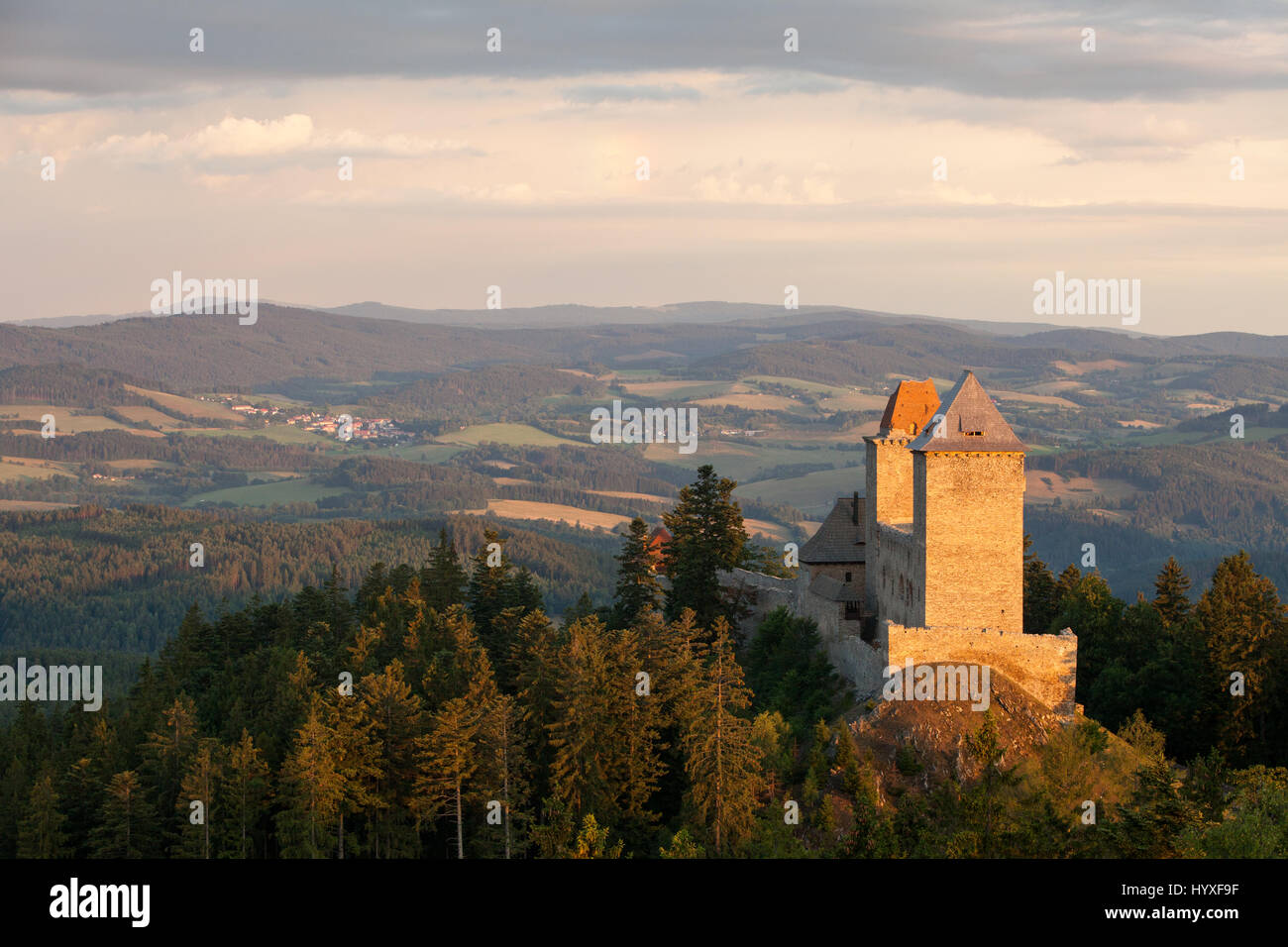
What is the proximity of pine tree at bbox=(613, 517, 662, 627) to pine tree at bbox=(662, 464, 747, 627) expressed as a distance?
0.99 metres

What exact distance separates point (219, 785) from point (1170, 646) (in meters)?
35.2

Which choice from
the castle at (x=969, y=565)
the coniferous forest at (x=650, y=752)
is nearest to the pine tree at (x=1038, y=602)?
the coniferous forest at (x=650, y=752)

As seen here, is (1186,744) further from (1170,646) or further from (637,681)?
(637,681)

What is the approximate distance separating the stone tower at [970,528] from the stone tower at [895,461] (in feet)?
18.2

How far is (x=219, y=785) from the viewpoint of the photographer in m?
50.1

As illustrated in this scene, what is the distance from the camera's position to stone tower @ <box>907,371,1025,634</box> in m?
49.4

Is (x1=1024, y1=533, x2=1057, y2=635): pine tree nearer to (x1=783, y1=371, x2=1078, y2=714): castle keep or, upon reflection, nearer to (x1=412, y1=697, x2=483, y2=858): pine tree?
(x1=783, y1=371, x2=1078, y2=714): castle keep

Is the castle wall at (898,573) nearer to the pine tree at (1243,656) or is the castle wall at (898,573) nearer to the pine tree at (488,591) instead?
the pine tree at (1243,656)

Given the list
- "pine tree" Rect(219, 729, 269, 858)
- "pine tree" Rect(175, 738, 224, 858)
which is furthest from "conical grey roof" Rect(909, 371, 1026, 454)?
"pine tree" Rect(175, 738, 224, 858)

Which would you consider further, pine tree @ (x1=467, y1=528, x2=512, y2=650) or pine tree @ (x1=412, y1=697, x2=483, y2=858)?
pine tree @ (x1=467, y1=528, x2=512, y2=650)

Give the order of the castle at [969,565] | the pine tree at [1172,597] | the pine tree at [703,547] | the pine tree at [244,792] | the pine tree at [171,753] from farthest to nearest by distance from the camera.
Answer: the pine tree at [703,547]
the pine tree at [1172,597]
the pine tree at [171,753]
the castle at [969,565]
the pine tree at [244,792]

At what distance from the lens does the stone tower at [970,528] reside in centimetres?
4944

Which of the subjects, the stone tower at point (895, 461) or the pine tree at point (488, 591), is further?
the pine tree at point (488, 591)

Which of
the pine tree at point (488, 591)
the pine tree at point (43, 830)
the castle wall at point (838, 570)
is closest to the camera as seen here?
the pine tree at point (43, 830)
